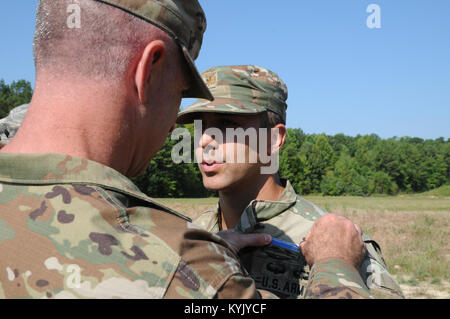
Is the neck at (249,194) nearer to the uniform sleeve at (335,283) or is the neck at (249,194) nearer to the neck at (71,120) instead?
the uniform sleeve at (335,283)

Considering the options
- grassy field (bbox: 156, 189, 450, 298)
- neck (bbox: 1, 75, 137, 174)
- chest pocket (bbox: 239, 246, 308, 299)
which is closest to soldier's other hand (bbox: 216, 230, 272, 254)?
chest pocket (bbox: 239, 246, 308, 299)

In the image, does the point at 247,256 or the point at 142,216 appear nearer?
the point at 142,216

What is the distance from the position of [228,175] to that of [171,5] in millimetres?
1684

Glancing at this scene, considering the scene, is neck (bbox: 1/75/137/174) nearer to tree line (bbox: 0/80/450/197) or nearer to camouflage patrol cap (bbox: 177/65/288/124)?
camouflage patrol cap (bbox: 177/65/288/124)

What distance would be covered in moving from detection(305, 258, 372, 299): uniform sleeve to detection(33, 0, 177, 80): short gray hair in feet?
4.21

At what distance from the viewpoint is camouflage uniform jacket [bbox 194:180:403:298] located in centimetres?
253

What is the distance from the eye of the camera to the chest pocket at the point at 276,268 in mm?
2818

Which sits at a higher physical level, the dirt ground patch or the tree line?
the dirt ground patch

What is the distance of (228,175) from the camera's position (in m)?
3.29

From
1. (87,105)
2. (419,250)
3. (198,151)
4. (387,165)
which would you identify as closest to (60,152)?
(87,105)

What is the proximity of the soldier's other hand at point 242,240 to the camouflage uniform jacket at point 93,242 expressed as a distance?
729 millimetres

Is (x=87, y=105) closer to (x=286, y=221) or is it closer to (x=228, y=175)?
(x=228, y=175)

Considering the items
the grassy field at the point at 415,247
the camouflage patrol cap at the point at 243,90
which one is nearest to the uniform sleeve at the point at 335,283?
the camouflage patrol cap at the point at 243,90

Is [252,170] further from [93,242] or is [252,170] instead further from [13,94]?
[13,94]
